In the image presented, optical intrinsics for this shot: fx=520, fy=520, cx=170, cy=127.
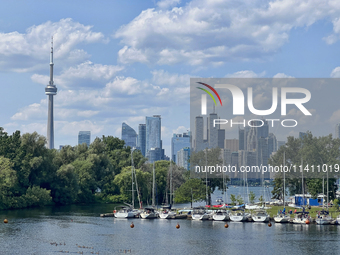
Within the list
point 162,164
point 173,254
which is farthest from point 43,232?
point 162,164

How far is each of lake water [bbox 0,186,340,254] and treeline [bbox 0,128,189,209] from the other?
19642mm

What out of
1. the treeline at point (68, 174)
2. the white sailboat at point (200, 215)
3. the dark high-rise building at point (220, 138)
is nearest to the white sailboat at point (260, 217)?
the white sailboat at point (200, 215)

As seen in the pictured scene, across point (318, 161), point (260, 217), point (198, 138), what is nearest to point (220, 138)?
Result: point (198, 138)

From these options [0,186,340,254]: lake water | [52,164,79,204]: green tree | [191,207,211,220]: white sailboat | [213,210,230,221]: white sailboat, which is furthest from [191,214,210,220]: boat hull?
[52,164,79,204]: green tree

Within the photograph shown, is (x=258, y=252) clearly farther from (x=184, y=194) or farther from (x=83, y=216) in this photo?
(x=184, y=194)

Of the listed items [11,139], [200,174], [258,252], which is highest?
[11,139]

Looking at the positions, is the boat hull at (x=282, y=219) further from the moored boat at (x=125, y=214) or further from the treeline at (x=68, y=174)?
the treeline at (x=68, y=174)

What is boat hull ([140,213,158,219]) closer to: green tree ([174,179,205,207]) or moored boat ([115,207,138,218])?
moored boat ([115,207,138,218])

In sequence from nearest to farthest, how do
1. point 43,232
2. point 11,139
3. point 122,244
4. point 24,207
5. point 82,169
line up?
1. point 122,244
2. point 43,232
3. point 24,207
4. point 11,139
5. point 82,169

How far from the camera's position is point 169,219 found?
3403 inches

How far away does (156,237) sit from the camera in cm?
6462

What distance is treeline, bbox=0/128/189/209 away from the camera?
343 feet

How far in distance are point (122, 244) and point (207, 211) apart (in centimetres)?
3283

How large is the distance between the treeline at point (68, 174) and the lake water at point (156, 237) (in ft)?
64.4
